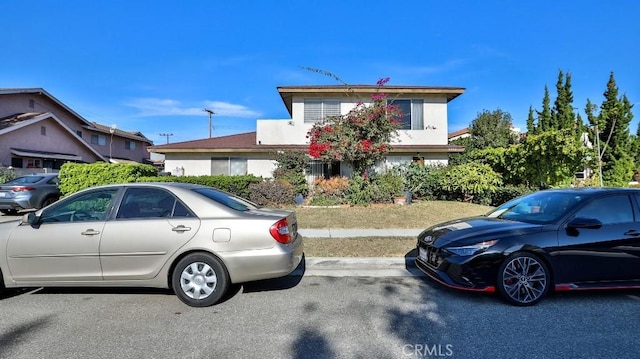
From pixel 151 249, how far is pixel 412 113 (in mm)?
14860

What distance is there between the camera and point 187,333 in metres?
3.56

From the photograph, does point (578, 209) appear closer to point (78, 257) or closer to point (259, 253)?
point (259, 253)

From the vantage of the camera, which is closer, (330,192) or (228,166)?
(330,192)

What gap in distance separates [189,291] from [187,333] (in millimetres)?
802

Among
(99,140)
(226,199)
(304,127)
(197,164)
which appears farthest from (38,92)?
(226,199)

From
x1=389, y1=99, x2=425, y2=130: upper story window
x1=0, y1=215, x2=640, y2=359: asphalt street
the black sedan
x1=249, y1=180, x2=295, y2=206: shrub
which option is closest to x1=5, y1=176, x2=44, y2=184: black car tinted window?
x1=249, y1=180, x2=295, y2=206: shrub

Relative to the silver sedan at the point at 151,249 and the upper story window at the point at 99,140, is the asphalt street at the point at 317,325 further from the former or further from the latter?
the upper story window at the point at 99,140

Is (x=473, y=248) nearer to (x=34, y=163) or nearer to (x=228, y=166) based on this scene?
(x=228, y=166)

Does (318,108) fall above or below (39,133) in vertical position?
above

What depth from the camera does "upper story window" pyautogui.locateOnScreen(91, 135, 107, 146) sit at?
31.8m

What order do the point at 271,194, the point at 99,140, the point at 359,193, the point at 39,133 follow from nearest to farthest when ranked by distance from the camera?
the point at 359,193 < the point at 271,194 < the point at 39,133 < the point at 99,140

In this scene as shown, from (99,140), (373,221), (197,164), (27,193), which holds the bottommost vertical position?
(373,221)

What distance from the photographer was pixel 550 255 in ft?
14.2

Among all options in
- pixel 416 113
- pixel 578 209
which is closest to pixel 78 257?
pixel 578 209
